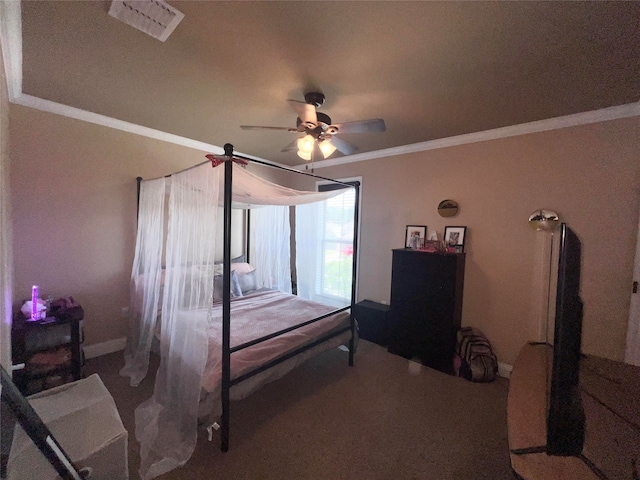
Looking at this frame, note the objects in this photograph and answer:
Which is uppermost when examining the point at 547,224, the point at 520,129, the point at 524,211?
the point at 520,129

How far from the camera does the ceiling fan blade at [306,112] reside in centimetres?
177

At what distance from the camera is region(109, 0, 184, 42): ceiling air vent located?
129cm

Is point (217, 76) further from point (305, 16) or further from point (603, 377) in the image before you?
point (603, 377)

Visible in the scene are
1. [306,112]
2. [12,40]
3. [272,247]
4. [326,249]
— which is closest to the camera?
[12,40]

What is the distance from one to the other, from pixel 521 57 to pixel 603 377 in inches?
72.4

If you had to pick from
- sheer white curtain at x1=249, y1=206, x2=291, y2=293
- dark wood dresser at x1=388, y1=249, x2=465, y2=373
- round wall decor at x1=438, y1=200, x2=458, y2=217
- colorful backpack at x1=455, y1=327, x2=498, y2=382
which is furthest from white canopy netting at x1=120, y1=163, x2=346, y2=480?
colorful backpack at x1=455, y1=327, x2=498, y2=382

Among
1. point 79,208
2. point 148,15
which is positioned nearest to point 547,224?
point 148,15

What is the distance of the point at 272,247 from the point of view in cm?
346

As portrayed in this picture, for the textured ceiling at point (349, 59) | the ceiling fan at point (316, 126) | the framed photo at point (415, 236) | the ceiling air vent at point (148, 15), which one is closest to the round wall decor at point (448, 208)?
the framed photo at point (415, 236)

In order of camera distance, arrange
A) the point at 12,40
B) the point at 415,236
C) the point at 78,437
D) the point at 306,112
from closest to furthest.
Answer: the point at 78,437, the point at 12,40, the point at 306,112, the point at 415,236

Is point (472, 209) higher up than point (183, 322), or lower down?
higher up

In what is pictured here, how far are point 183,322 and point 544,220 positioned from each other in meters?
3.29

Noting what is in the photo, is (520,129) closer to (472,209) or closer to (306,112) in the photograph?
(472,209)

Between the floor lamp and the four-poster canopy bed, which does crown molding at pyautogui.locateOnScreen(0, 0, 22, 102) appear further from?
the floor lamp
